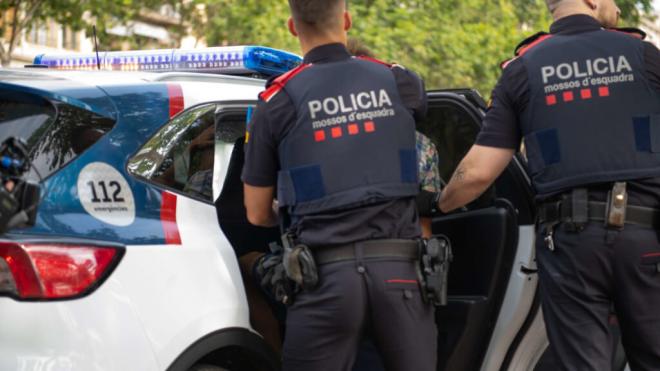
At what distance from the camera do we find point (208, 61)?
423cm

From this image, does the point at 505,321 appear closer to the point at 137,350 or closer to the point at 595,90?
the point at 595,90

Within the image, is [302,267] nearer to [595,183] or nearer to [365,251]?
[365,251]

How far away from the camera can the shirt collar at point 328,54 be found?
3043 mm

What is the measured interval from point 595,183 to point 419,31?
1757 cm

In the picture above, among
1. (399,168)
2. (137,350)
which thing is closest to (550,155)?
(399,168)

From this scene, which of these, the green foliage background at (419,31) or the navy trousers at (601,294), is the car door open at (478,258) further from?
the green foliage background at (419,31)

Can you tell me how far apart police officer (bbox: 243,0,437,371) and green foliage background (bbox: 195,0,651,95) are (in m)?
15.0

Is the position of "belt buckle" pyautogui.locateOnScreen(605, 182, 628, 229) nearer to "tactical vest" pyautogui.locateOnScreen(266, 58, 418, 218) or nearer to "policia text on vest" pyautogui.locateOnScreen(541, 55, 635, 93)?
"policia text on vest" pyautogui.locateOnScreen(541, 55, 635, 93)

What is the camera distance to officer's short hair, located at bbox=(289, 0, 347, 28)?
3.03 metres

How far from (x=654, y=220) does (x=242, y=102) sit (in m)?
1.39

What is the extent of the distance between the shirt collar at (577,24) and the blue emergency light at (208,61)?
134 cm

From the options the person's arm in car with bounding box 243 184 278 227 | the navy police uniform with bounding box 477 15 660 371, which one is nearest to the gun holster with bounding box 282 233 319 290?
the person's arm in car with bounding box 243 184 278 227

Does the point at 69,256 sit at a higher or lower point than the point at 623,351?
higher

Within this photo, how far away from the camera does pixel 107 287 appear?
2.59 metres
